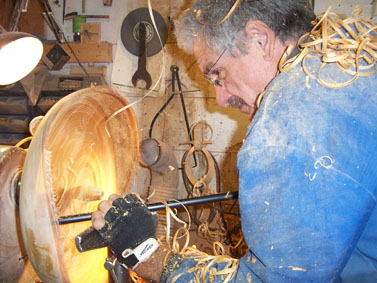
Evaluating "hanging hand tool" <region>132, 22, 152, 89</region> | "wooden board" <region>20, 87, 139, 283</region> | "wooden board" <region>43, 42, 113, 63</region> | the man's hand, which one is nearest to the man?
the man's hand

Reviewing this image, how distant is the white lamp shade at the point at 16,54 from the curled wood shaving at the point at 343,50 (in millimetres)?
1137

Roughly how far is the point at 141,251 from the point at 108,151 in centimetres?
47

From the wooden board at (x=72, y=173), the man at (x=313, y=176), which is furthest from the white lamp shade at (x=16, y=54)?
the man at (x=313, y=176)

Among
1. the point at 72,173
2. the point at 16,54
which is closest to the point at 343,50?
the point at 72,173

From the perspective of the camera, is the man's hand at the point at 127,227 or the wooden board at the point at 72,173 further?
the man's hand at the point at 127,227

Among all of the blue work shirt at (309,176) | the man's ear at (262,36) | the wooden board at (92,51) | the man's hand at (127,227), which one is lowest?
the man's hand at (127,227)

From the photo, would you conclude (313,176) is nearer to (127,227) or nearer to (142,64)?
(127,227)

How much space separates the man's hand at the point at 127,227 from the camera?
936 millimetres

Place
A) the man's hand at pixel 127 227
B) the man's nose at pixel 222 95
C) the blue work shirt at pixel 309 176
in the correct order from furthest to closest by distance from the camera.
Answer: the man's nose at pixel 222 95, the man's hand at pixel 127 227, the blue work shirt at pixel 309 176

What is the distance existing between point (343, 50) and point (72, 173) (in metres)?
0.93

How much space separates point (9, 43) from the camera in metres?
1.24

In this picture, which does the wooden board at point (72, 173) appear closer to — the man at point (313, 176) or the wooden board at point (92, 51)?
the man at point (313, 176)

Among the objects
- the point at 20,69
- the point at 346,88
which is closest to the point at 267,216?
the point at 346,88

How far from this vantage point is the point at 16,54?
1364 mm
